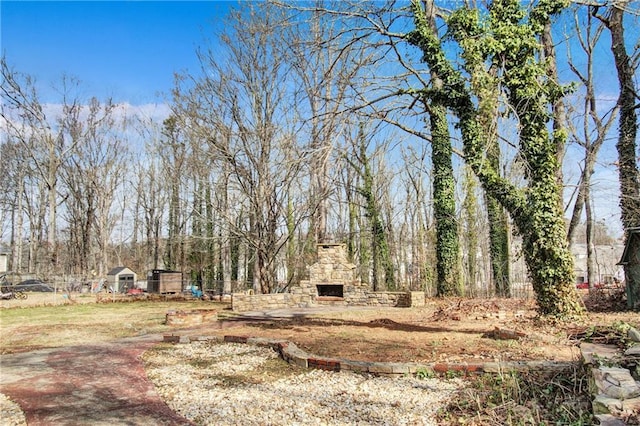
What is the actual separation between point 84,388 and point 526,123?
7.99 m

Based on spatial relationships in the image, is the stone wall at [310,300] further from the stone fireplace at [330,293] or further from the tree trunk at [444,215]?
the tree trunk at [444,215]

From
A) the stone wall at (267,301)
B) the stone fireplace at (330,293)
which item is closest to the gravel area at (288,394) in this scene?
the stone wall at (267,301)

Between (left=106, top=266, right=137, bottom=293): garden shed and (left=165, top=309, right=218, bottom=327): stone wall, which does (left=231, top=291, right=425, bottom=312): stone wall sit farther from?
(left=106, top=266, right=137, bottom=293): garden shed

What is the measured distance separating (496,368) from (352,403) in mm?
1747

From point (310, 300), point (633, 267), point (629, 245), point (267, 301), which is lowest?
point (310, 300)

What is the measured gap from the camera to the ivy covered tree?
24.7 feet

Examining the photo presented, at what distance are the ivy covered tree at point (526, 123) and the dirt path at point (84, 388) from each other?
6.25 metres

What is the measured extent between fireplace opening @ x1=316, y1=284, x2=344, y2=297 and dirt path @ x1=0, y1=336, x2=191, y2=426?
33.3ft

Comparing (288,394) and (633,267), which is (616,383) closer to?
(288,394)

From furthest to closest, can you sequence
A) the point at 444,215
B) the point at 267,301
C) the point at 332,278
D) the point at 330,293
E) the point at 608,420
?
the point at 330,293 → the point at 332,278 → the point at 444,215 → the point at 267,301 → the point at 608,420

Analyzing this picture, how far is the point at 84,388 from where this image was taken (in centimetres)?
488

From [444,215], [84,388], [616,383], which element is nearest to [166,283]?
[444,215]

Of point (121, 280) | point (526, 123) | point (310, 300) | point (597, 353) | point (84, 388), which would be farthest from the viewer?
point (121, 280)

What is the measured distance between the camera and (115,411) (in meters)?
4.06
